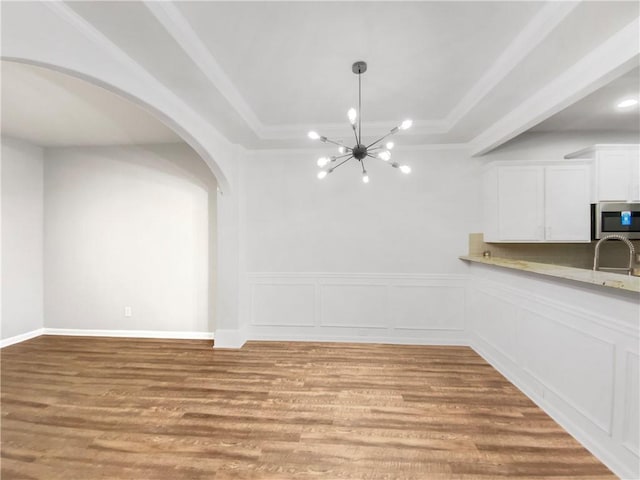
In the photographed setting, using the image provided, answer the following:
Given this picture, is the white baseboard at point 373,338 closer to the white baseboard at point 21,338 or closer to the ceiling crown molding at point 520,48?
the ceiling crown molding at point 520,48

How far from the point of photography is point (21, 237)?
12.8 feet

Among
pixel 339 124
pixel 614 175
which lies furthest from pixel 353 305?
pixel 614 175

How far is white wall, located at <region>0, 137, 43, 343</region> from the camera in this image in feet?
12.2

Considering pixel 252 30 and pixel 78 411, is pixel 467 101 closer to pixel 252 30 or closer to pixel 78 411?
pixel 252 30

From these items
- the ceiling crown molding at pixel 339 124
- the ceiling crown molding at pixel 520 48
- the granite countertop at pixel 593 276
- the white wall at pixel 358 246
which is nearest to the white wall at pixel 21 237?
the white wall at pixel 358 246

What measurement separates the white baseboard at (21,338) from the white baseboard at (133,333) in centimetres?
6

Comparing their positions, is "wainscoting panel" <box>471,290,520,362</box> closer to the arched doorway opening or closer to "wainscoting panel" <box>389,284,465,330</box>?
"wainscoting panel" <box>389,284,465,330</box>

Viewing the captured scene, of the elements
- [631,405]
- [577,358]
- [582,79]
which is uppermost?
[582,79]

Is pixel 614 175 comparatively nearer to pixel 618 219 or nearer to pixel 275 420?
pixel 618 219

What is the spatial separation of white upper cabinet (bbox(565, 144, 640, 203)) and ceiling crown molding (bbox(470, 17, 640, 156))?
1360 mm

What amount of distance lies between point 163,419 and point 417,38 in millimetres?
3499

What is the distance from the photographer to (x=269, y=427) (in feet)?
6.81

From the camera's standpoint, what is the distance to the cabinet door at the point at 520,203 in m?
3.28

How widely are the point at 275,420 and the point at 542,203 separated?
12.6ft
